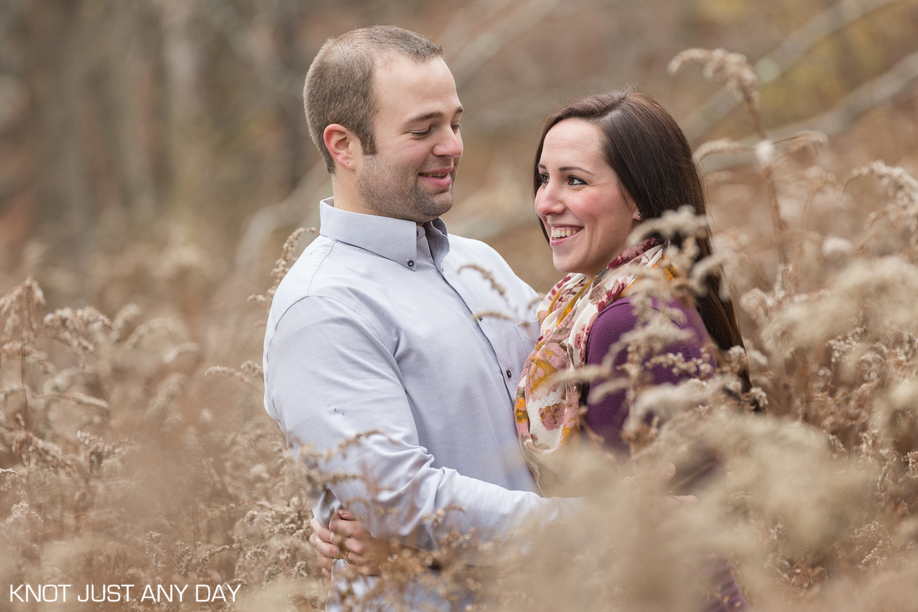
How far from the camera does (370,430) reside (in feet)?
6.44

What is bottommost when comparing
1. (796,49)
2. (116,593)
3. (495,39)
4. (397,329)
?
(116,593)

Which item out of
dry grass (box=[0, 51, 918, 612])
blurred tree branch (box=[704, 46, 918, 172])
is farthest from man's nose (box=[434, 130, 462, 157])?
blurred tree branch (box=[704, 46, 918, 172])

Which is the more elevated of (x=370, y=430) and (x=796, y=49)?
(x=796, y=49)

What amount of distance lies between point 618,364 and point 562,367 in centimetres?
21

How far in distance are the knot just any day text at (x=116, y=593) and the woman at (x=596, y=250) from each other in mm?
395

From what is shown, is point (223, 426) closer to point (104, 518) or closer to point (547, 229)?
point (104, 518)

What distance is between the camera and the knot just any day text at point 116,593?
232 centimetres

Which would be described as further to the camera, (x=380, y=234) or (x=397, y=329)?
(x=380, y=234)

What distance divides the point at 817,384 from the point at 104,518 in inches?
97.2

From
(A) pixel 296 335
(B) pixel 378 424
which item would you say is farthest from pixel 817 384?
(A) pixel 296 335

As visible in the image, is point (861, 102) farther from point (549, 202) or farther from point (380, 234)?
point (380, 234)

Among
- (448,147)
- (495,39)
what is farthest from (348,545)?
(495,39)

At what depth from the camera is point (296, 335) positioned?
216cm

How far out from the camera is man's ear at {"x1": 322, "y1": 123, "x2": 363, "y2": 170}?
100 inches
